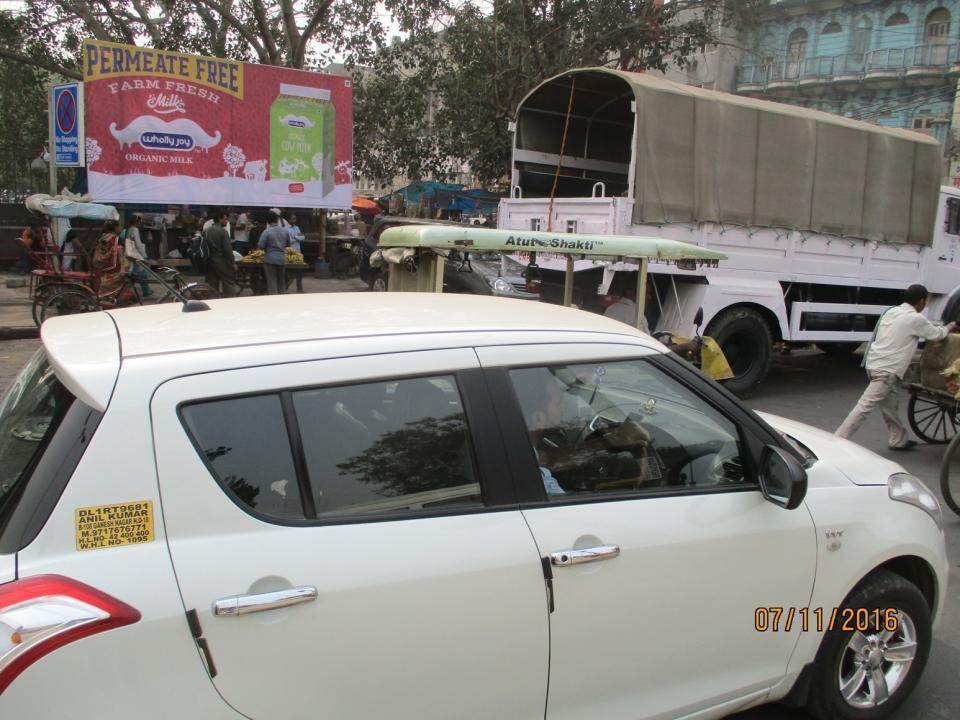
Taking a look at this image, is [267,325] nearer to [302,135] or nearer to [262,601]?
[262,601]

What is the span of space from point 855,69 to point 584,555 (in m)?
38.6

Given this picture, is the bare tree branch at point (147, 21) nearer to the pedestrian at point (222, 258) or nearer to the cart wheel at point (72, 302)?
the pedestrian at point (222, 258)

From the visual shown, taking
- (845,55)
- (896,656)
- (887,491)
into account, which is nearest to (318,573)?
(887,491)

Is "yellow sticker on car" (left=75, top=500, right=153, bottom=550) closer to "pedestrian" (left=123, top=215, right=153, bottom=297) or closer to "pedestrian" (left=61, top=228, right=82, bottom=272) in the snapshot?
"pedestrian" (left=123, top=215, right=153, bottom=297)

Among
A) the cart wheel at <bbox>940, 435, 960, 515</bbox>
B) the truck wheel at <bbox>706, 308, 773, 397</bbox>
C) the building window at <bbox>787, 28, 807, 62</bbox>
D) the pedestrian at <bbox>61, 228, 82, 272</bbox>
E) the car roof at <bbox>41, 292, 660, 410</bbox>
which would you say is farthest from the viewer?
the building window at <bbox>787, 28, 807, 62</bbox>

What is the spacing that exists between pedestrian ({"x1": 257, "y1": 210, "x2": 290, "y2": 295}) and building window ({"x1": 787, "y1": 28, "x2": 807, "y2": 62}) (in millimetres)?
31109

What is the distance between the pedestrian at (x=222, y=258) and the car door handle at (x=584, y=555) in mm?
12102

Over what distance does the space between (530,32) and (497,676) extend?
1801 centimetres

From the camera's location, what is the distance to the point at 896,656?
9.77 ft

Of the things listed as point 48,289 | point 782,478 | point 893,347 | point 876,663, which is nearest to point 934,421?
point 893,347

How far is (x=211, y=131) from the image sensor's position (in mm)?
15078

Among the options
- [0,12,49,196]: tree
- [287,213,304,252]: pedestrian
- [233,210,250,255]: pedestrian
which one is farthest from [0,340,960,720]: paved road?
[0,12,49,196]: tree

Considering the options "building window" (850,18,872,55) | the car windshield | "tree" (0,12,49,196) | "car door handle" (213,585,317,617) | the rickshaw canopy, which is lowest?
"car door handle" (213,585,317,617)

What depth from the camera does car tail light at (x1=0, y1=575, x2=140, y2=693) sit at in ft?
5.20
